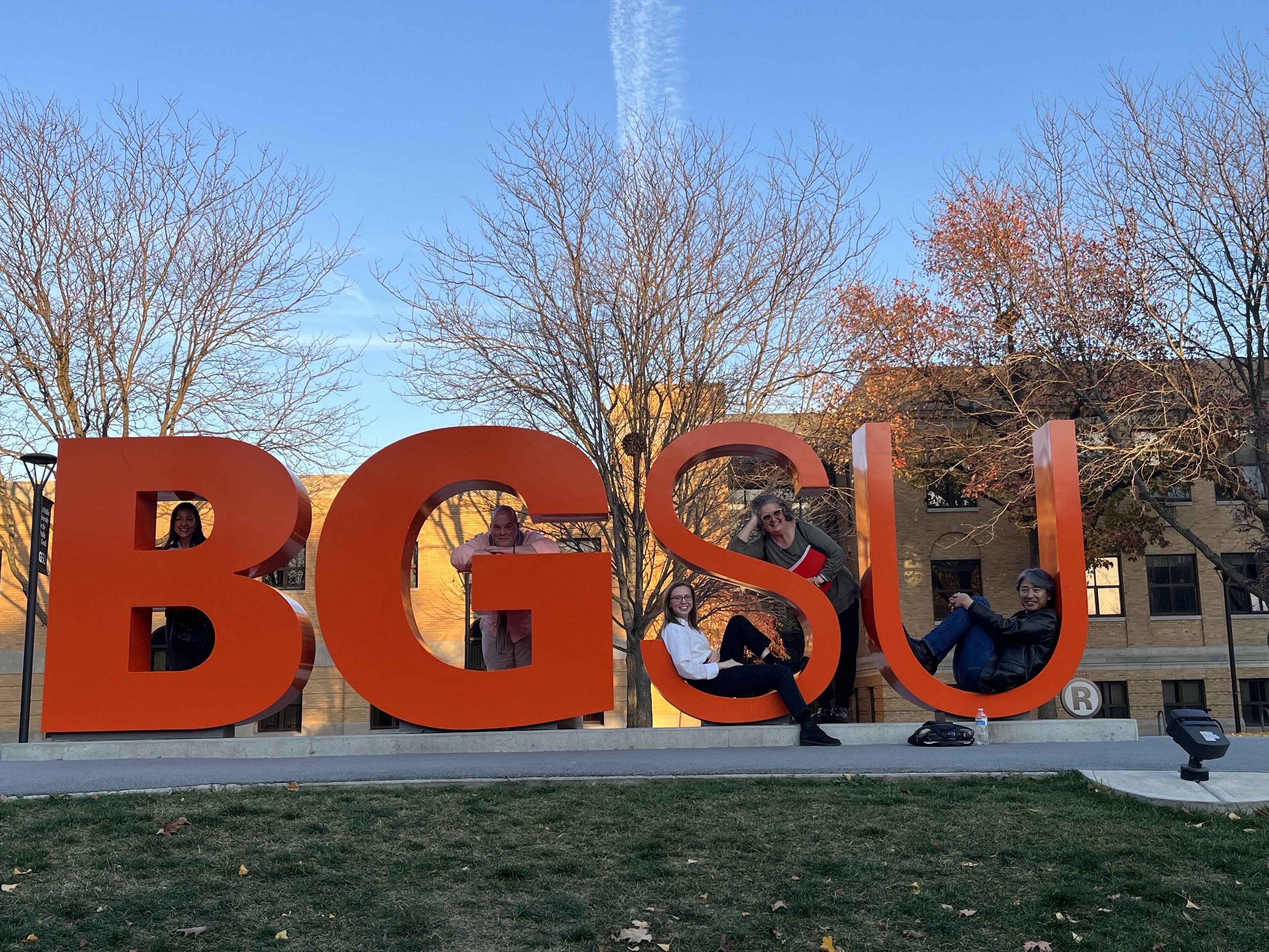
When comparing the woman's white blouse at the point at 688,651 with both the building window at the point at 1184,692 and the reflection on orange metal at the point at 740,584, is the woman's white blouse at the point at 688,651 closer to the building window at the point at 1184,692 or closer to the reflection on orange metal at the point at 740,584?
the reflection on orange metal at the point at 740,584

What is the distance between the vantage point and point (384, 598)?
12.0m

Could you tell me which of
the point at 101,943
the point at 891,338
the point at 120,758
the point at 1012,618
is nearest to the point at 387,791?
the point at 101,943

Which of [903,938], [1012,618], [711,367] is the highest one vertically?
[711,367]

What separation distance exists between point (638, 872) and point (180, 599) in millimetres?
7394

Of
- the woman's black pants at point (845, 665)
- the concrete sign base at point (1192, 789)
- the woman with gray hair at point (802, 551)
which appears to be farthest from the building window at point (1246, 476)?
the concrete sign base at point (1192, 789)

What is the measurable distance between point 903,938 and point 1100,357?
21.2 meters

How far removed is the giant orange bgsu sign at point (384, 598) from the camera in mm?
11922

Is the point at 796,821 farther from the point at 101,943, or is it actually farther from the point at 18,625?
the point at 18,625

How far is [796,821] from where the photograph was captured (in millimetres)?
7305

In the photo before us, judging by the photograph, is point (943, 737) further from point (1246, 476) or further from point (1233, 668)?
point (1233, 668)

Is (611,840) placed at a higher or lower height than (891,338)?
lower

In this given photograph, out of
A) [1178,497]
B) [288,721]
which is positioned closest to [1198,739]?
[1178,497]

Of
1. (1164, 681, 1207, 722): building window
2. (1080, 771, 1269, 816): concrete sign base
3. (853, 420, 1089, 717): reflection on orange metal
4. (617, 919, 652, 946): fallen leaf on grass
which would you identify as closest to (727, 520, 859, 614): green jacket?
(853, 420, 1089, 717): reflection on orange metal

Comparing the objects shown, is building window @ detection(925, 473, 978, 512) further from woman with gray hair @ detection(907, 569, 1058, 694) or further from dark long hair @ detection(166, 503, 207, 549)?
dark long hair @ detection(166, 503, 207, 549)
